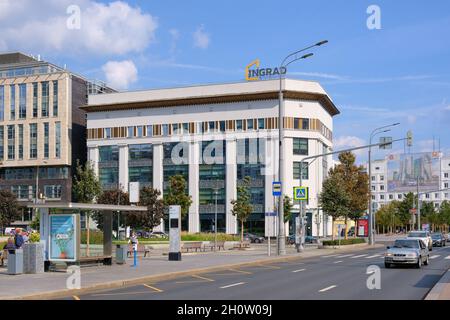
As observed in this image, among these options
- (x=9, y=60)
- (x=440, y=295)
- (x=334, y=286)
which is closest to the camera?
(x=440, y=295)

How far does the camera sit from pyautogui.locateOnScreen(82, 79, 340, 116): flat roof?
88.2m

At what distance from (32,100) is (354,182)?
55.6 metres

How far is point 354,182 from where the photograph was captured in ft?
238

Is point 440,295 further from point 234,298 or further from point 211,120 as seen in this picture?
point 211,120

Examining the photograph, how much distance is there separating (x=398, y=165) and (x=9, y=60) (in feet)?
338

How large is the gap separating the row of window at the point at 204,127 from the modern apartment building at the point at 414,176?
227 feet

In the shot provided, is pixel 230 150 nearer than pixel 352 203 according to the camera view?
No

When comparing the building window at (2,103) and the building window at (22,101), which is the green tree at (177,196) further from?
the building window at (2,103)

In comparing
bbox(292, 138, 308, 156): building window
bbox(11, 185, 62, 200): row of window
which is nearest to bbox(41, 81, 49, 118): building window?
bbox(11, 185, 62, 200): row of window

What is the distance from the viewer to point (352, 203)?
71.4 meters

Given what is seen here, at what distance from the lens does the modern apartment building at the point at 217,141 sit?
88.3 metres

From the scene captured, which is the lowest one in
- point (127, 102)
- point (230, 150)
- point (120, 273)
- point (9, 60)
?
point (120, 273)

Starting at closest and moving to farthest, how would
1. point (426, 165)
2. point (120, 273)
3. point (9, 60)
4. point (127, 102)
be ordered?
point (120, 273) → point (127, 102) → point (9, 60) → point (426, 165)

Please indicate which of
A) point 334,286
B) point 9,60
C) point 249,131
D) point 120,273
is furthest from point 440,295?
point 9,60
